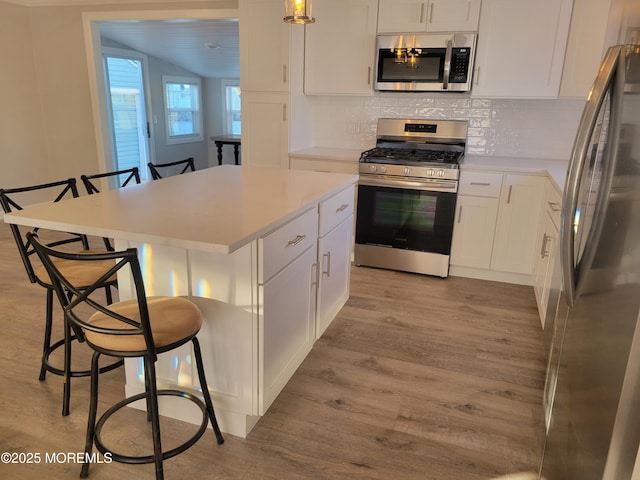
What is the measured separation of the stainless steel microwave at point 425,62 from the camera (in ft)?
11.7

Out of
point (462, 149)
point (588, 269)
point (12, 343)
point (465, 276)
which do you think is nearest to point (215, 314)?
point (588, 269)

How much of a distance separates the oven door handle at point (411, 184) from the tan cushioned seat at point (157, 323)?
2.27m

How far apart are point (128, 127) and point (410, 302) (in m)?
5.44

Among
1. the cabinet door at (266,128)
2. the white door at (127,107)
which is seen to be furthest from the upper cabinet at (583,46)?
the white door at (127,107)

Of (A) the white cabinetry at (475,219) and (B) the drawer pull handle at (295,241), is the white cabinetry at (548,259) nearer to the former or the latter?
(A) the white cabinetry at (475,219)

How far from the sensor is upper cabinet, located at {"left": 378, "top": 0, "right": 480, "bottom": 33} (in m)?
3.52

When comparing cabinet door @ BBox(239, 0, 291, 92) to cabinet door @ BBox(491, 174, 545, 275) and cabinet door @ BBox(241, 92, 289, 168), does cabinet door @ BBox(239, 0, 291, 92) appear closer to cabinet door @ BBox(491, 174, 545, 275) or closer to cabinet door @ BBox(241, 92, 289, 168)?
cabinet door @ BBox(241, 92, 289, 168)

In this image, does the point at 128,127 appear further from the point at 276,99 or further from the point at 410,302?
the point at 410,302

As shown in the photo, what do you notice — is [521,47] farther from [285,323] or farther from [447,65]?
[285,323]

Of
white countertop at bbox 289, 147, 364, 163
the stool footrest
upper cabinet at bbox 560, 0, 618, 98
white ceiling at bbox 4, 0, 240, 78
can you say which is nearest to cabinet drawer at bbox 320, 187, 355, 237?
the stool footrest

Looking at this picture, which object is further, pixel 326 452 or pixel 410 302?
pixel 410 302

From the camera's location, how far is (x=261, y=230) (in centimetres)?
167

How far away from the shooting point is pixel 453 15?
3549 mm

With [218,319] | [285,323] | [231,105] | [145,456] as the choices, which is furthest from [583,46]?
[231,105]
